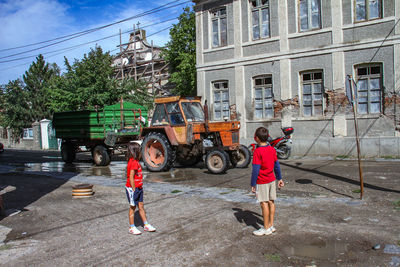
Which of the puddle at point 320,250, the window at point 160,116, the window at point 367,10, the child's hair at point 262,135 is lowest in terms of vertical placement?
the puddle at point 320,250

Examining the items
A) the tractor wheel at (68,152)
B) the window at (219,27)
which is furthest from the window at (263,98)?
the tractor wheel at (68,152)

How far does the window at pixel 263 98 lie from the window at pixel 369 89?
383 centimetres

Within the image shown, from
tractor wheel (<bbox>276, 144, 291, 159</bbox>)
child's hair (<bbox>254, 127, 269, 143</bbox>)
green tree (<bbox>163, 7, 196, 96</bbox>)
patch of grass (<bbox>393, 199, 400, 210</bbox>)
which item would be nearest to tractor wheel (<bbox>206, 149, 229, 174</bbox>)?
tractor wheel (<bbox>276, 144, 291, 159</bbox>)

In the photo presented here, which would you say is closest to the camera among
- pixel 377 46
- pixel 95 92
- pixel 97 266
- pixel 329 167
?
pixel 97 266

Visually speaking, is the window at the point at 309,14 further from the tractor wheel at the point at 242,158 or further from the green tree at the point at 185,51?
the green tree at the point at 185,51

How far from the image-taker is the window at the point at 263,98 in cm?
1633

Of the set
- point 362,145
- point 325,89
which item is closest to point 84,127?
point 325,89

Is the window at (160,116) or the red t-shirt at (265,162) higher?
the window at (160,116)

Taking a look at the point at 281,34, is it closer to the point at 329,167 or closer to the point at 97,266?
the point at 329,167

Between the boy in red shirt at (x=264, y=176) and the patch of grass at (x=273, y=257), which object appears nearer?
the patch of grass at (x=273, y=257)

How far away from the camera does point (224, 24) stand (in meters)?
17.6

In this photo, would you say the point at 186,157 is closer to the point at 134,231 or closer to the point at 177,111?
the point at 177,111

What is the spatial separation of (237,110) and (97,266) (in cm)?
1383

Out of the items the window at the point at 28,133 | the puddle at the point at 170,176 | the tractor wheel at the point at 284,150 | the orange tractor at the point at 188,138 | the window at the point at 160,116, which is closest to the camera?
the puddle at the point at 170,176
